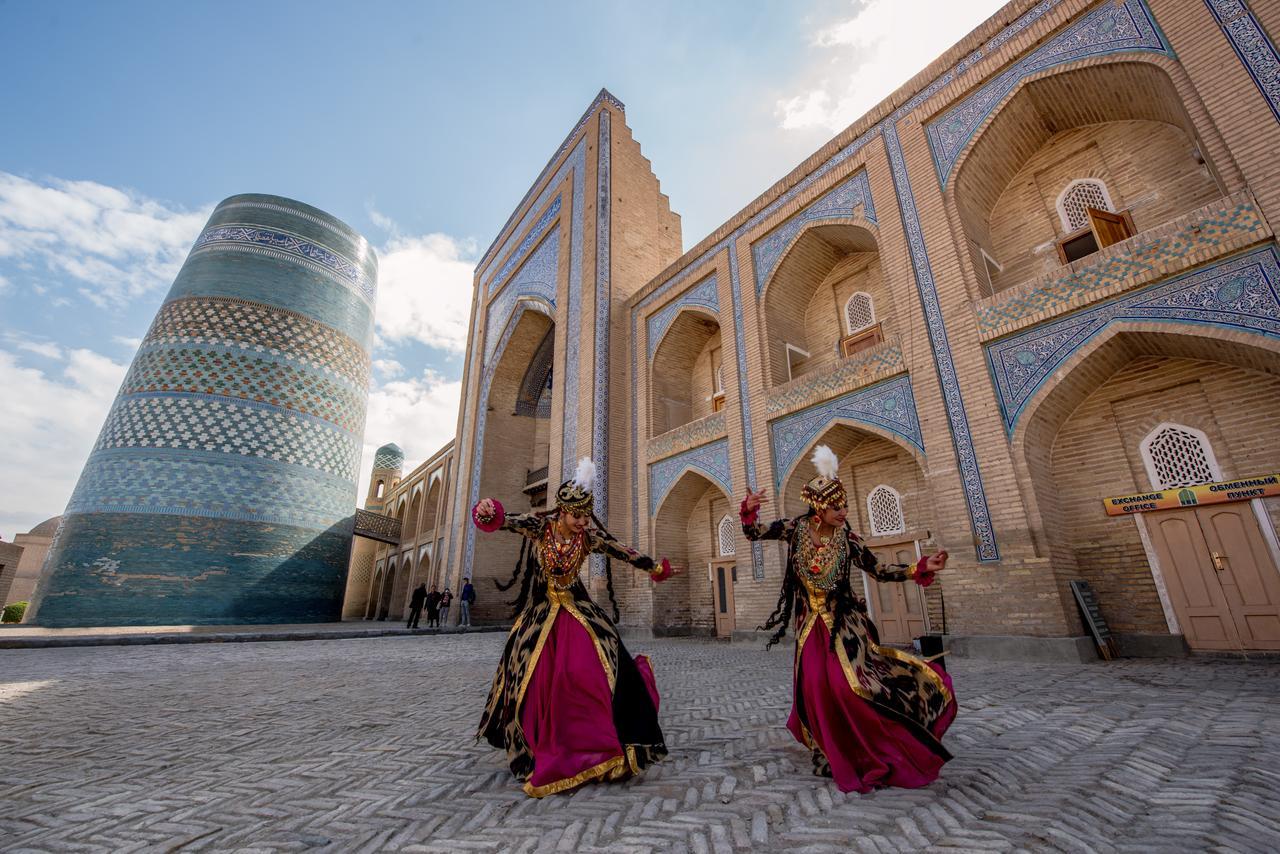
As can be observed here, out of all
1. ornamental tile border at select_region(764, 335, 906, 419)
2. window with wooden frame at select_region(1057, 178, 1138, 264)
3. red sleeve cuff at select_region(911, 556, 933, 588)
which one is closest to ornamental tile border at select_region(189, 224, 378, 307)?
ornamental tile border at select_region(764, 335, 906, 419)

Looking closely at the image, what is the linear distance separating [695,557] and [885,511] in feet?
13.8

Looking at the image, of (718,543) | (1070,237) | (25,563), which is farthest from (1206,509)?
(25,563)

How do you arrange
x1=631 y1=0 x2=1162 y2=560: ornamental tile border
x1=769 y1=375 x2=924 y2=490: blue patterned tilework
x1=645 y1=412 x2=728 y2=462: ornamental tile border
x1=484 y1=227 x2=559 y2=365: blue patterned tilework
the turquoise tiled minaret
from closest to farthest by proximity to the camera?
x1=631 y1=0 x2=1162 y2=560: ornamental tile border
x1=769 y1=375 x2=924 y2=490: blue patterned tilework
x1=645 y1=412 x2=728 y2=462: ornamental tile border
the turquoise tiled minaret
x1=484 y1=227 x2=559 y2=365: blue patterned tilework

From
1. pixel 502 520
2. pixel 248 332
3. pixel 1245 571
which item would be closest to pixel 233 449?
pixel 248 332

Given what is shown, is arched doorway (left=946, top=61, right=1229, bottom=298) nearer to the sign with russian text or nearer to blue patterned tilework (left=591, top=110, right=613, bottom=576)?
the sign with russian text

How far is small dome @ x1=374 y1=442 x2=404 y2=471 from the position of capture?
1361 inches

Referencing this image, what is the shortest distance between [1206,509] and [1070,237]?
376 cm

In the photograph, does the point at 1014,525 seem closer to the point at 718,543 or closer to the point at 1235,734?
the point at 1235,734

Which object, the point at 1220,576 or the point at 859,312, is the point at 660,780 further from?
the point at 859,312

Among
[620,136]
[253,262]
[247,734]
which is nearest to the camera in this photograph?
[247,734]

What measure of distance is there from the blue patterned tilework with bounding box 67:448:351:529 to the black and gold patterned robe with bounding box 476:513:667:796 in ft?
54.3

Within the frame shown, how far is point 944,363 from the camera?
24.2 ft

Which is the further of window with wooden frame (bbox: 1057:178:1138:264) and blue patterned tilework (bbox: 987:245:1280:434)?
window with wooden frame (bbox: 1057:178:1138:264)

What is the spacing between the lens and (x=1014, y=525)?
20.8 ft
